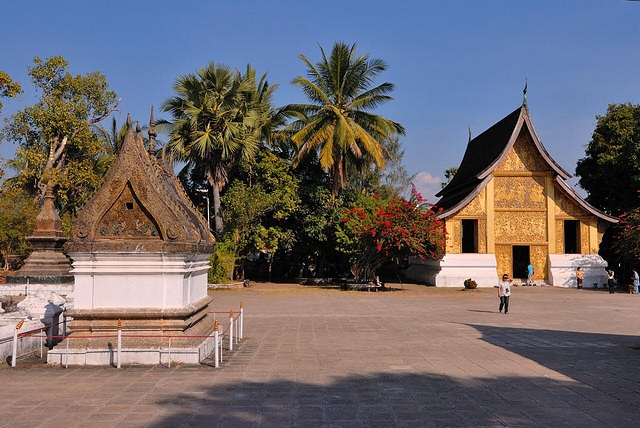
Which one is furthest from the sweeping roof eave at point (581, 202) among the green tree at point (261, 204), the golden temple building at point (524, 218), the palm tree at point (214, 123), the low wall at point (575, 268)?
Answer: the palm tree at point (214, 123)

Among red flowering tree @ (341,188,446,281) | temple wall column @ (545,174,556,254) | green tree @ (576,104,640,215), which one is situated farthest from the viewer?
green tree @ (576,104,640,215)

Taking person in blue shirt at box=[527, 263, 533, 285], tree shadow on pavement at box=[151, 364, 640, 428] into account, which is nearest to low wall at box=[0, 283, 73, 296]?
tree shadow on pavement at box=[151, 364, 640, 428]

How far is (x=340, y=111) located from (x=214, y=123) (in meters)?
6.73

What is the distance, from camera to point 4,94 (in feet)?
64.0

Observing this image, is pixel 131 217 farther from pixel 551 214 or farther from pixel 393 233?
pixel 551 214

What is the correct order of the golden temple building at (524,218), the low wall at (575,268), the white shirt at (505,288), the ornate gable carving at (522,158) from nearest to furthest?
1. the white shirt at (505,288)
2. the low wall at (575,268)
3. the golden temple building at (524,218)
4. the ornate gable carving at (522,158)

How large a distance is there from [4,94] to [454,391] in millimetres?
20365

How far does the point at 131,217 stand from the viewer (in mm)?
7918

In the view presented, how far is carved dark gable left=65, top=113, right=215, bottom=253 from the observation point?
7.70m

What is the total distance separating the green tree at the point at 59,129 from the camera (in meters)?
27.0

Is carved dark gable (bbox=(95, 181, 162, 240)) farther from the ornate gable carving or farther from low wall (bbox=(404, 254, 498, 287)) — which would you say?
the ornate gable carving

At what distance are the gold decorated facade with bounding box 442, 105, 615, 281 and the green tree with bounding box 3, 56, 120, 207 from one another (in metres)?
20.8

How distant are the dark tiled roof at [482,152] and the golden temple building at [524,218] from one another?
7.8 inches

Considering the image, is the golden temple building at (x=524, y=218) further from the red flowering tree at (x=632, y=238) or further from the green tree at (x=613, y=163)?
the green tree at (x=613, y=163)
